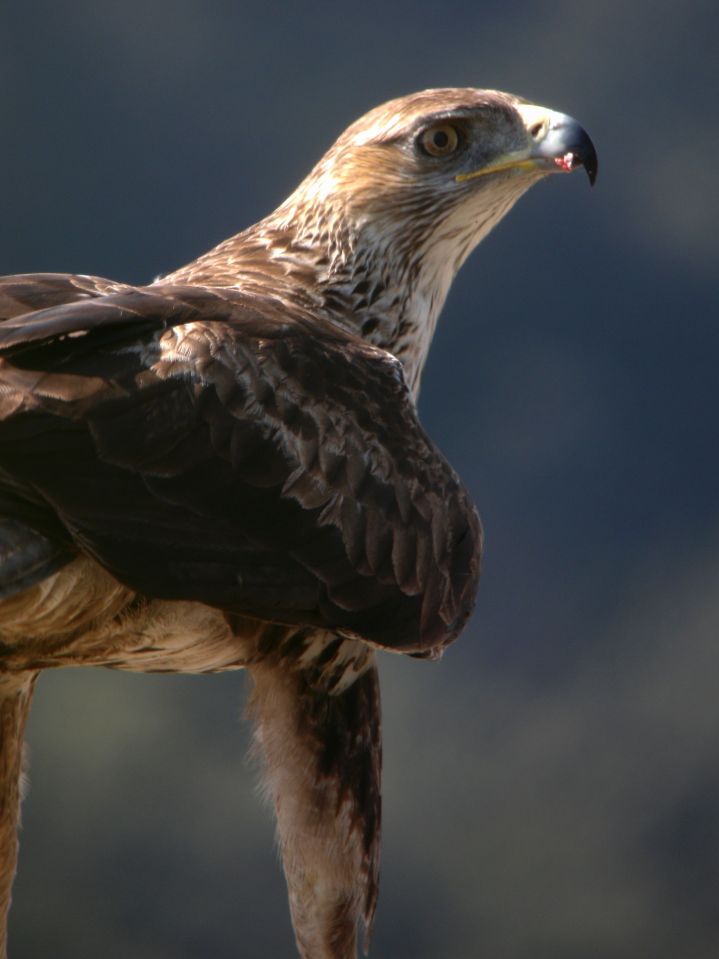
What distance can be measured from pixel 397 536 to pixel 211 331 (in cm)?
45

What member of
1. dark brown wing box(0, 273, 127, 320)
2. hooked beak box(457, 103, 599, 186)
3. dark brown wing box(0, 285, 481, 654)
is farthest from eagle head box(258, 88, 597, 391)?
dark brown wing box(0, 273, 127, 320)

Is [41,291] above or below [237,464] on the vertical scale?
above

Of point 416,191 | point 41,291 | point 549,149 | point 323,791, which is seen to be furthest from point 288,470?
point 549,149

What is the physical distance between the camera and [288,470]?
2609 millimetres

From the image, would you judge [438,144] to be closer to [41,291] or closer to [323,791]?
[41,291]

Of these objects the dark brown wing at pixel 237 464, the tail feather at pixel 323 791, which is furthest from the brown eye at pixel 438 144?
the tail feather at pixel 323 791

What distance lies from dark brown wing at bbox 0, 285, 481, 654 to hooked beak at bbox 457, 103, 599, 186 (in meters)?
0.68

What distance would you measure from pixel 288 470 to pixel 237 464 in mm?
97

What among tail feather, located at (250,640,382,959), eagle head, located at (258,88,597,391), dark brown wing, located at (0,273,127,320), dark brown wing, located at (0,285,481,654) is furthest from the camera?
eagle head, located at (258,88,597,391)

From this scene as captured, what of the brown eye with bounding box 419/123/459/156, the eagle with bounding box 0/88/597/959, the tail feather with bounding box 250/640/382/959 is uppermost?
the brown eye with bounding box 419/123/459/156

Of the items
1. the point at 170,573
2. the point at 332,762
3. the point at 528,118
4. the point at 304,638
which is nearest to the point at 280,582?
the point at 170,573

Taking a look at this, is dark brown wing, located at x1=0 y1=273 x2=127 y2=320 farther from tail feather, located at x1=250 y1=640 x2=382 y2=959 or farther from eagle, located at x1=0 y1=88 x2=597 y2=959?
tail feather, located at x1=250 y1=640 x2=382 y2=959

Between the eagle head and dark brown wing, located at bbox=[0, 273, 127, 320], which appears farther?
the eagle head

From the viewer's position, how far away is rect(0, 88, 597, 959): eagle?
2.45 m
